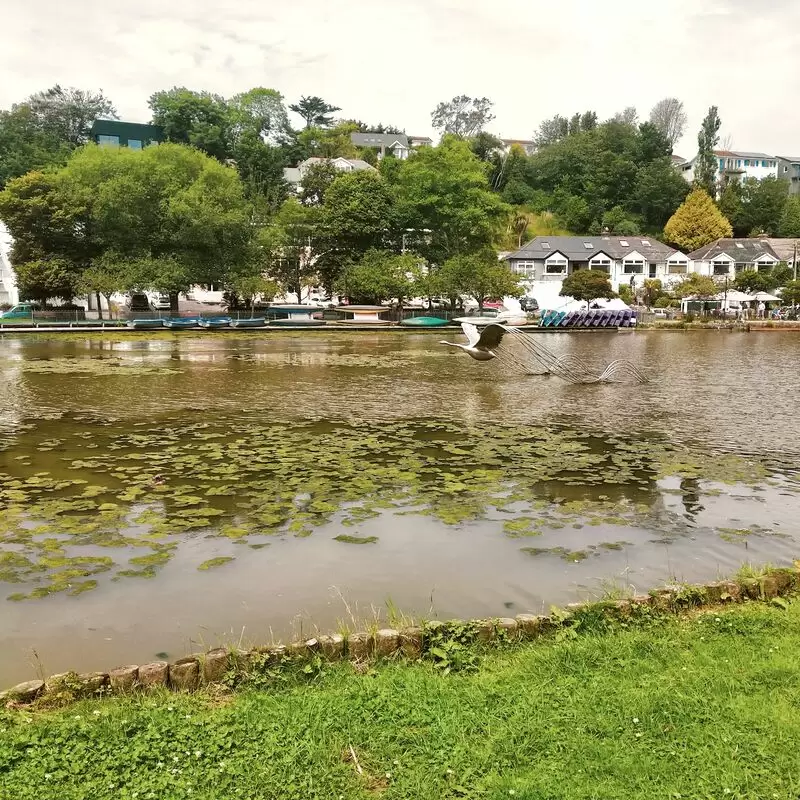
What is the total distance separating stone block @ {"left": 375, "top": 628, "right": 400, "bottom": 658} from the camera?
18.1 ft

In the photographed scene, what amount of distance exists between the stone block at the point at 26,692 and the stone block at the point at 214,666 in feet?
3.74

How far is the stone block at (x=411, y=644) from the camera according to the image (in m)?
5.54

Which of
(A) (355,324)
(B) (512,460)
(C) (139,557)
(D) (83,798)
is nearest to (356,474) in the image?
(B) (512,460)

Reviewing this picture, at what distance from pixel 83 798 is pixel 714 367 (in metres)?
30.3

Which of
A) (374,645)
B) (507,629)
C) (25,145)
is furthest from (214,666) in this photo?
(25,145)

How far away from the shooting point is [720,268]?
79.8 metres

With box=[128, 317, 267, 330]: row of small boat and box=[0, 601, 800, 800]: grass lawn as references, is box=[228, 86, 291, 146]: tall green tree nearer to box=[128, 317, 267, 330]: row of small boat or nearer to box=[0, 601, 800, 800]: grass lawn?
box=[128, 317, 267, 330]: row of small boat

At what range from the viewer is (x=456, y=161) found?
61781 mm

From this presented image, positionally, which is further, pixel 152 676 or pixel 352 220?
pixel 352 220

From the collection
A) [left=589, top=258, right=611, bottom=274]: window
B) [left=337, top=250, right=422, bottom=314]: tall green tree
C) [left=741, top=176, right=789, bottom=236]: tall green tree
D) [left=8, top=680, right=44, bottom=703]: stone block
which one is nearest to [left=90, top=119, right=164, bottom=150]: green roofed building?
[left=337, top=250, right=422, bottom=314]: tall green tree

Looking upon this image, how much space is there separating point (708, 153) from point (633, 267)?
3464cm

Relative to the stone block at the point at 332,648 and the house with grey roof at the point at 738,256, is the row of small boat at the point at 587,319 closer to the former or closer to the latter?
the house with grey roof at the point at 738,256

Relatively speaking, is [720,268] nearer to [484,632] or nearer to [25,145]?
[25,145]

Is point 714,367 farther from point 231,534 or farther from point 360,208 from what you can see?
point 360,208
